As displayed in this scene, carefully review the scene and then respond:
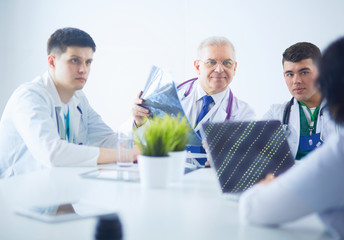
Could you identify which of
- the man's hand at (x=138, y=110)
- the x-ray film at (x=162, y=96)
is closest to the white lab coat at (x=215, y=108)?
the man's hand at (x=138, y=110)

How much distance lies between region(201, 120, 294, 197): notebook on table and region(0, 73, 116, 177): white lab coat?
0.70 m

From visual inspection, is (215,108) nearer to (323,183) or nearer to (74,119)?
(74,119)

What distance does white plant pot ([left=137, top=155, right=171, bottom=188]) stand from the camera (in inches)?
52.4

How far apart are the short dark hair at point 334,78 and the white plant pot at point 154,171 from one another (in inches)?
24.8

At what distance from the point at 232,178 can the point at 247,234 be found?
1.60 ft

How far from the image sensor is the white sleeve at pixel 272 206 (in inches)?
34.0

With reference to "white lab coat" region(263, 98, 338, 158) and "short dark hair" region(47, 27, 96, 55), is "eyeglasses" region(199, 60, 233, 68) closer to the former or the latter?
"white lab coat" region(263, 98, 338, 158)

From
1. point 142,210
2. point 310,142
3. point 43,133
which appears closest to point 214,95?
point 310,142

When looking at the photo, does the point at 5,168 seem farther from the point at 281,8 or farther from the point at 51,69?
the point at 281,8

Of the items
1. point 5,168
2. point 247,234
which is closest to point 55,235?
point 247,234

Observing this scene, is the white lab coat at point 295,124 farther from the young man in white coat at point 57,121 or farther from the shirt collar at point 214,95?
the young man in white coat at point 57,121

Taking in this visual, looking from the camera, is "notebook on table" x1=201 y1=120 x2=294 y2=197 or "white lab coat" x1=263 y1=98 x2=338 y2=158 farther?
"white lab coat" x1=263 y1=98 x2=338 y2=158

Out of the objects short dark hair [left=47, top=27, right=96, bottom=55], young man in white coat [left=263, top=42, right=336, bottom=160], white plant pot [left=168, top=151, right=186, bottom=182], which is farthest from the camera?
young man in white coat [left=263, top=42, right=336, bottom=160]

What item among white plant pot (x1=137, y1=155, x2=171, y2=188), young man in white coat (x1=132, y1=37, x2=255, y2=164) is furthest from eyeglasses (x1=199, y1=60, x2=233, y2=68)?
white plant pot (x1=137, y1=155, x2=171, y2=188)
